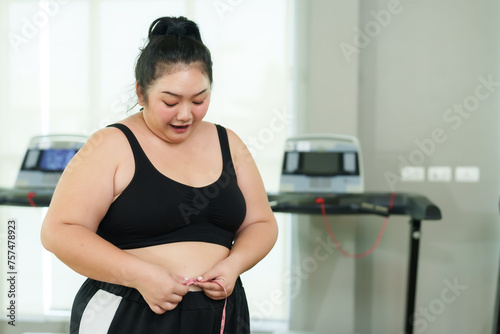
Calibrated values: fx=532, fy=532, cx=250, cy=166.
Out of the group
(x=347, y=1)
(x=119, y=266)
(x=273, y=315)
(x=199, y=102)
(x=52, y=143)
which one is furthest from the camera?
(x=273, y=315)

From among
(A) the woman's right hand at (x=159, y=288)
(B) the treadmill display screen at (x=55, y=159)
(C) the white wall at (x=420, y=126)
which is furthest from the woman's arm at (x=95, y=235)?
(C) the white wall at (x=420, y=126)

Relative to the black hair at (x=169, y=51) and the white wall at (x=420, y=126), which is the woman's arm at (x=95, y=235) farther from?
the white wall at (x=420, y=126)

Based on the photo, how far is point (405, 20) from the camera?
3.12 meters

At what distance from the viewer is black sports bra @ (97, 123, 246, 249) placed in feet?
3.25

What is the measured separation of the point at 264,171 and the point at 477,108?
1306 millimetres

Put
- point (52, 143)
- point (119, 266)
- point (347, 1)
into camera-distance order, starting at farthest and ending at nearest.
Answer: point (347, 1)
point (52, 143)
point (119, 266)

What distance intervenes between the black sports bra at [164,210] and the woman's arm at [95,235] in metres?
0.03

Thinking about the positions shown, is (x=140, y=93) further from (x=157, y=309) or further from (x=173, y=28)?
(x=157, y=309)

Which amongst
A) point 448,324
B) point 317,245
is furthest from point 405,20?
point 448,324

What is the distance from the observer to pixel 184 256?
105cm

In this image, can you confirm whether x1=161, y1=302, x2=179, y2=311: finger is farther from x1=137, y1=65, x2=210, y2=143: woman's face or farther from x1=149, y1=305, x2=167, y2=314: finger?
x1=137, y1=65, x2=210, y2=143: woman's face

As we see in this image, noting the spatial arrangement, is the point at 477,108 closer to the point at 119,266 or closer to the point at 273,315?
the point at 273,315

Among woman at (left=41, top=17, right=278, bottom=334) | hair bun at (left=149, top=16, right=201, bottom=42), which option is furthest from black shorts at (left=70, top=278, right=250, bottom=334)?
hair bun at (left=149, top=16, right=201, bottom=42)

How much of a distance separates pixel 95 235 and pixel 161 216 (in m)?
0.12
